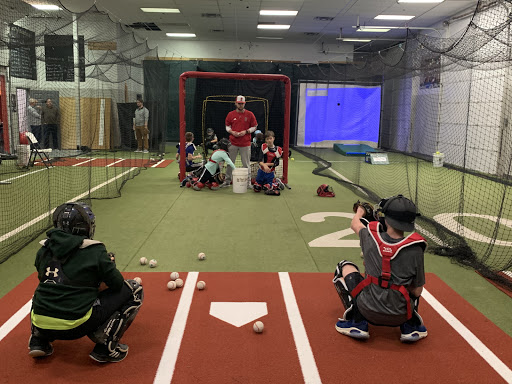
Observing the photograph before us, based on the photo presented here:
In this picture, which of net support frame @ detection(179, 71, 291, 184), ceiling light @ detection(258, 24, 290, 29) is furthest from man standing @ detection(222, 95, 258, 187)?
ceiling light @ detection(258, 24, 290, 29)

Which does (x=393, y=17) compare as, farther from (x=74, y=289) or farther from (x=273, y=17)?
(x=74, y=289)

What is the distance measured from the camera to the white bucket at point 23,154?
Result: 1262 centimetres

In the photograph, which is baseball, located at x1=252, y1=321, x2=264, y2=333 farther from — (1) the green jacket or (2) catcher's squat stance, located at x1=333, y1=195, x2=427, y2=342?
(1) the green jacket

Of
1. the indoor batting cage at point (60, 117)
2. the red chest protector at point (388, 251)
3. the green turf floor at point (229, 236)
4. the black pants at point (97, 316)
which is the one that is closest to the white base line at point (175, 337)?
the black pants at point (97, 316)

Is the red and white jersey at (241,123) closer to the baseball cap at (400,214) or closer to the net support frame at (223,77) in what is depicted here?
the net support frame at (223,77)

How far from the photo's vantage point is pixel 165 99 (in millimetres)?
16641

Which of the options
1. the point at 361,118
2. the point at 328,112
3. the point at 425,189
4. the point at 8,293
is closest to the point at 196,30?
the point at 328,112

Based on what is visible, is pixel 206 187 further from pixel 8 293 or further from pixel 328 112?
pixel 328 112

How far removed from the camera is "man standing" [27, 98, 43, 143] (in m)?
14.1

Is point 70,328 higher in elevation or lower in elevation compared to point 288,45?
lower

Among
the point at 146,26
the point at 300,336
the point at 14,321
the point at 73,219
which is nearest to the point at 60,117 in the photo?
the point at 146,26

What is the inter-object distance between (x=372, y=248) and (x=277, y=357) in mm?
1061

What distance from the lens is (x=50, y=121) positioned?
1500cm

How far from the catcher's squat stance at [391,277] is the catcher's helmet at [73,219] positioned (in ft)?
6.64
